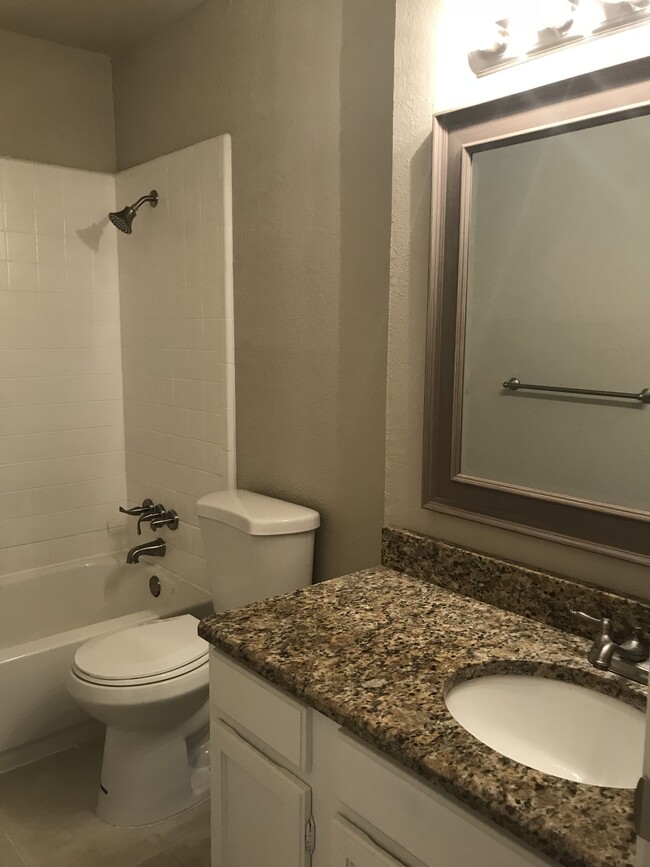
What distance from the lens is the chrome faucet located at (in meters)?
1.22

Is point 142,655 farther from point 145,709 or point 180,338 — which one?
point 180,338

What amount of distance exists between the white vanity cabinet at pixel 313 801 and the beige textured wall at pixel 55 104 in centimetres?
226

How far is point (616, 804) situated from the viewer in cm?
93

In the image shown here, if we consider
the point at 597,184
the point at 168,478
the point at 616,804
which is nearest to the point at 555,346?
the point at 597,184

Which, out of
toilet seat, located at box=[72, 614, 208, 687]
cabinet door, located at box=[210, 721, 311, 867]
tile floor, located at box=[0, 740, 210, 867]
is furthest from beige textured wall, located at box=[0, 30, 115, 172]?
cabinet door, located at box=[210, 721, 311, 867]

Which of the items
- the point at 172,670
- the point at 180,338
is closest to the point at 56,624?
the point at 172,670

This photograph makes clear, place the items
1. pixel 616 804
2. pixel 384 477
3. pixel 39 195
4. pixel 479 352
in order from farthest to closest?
pixel 39 195, pixel 384 477, pixel 479 352, pixel 616 804

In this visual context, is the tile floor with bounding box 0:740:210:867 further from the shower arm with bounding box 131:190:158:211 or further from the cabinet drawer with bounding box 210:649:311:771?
Result: the shower arm with bounding box 131:190:158:211

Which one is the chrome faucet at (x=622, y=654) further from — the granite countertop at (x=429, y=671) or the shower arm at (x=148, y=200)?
the shower arm at (x=148, y=200)

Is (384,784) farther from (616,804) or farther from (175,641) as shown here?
(175,641)

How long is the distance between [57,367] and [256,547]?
4.56 feet

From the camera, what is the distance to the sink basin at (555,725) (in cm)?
118

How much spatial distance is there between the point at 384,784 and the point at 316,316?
1350 millimetres

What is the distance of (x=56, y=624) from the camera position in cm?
299
